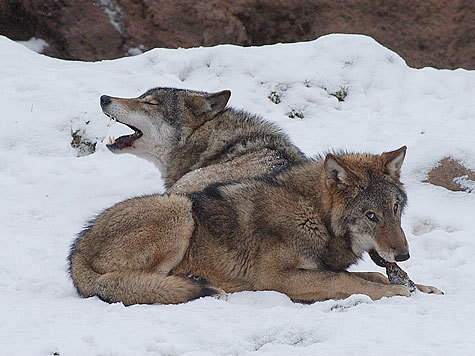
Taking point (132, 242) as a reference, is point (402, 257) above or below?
above

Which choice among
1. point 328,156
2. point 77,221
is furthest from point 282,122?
point 328,156

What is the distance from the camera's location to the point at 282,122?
34.1 ft

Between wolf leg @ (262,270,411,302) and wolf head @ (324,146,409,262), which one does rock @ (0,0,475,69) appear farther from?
wolf leg @ (262,270,411,302)

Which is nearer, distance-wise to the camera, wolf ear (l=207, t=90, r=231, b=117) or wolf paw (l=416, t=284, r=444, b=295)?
wolf paw (l=416, t=284, r=444, b=295)

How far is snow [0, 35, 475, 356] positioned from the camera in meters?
4.41

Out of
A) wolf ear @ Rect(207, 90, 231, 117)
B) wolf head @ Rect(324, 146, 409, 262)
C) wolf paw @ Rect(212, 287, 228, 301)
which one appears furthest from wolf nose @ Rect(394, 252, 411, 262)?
wolf ear @ Rect(207, 90, 231, 117)

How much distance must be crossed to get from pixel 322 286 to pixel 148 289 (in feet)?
4.50

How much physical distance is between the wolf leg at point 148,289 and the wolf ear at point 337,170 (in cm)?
136

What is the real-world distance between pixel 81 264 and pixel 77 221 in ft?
6.37

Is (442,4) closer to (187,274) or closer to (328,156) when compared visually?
(328,156)

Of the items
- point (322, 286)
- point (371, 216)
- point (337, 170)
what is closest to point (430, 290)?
point (371, 216)

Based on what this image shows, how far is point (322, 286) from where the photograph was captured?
579cm

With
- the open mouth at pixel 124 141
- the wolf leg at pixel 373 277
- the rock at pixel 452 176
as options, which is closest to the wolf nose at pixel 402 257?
the wolf leg at pixel 373 277

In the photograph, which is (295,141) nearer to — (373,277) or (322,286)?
(373,277)
